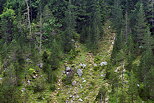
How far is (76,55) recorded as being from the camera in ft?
117

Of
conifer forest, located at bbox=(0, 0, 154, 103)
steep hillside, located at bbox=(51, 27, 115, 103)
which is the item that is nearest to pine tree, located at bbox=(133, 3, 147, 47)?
conifer forest, located at bbox=(0, 0, 154, 103)

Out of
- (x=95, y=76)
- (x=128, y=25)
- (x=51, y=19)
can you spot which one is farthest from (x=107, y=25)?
(x=95, y=76)

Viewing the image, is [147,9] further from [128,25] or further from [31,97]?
[31,97]

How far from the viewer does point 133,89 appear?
21531 mm

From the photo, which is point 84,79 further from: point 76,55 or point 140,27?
point 140,27

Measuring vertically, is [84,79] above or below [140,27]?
below

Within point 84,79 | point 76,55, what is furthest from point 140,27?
point 84,79

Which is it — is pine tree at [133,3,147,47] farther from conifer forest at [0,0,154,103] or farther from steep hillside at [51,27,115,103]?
steep hillside at [51,27,115,103]

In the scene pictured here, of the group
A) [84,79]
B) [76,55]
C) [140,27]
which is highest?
[140,27]

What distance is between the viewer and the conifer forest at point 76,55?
23812 mm

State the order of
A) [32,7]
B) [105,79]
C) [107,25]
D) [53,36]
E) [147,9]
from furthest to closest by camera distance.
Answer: [107,25], [32,7], [147,9], [53,36], [105,79]

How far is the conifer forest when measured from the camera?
23.8 meters

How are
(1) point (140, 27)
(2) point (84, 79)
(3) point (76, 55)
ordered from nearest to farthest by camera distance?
(2) point (84, 79) < (1) point (140, 27) < (3) point (76, 55)

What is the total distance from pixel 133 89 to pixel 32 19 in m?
29.9
